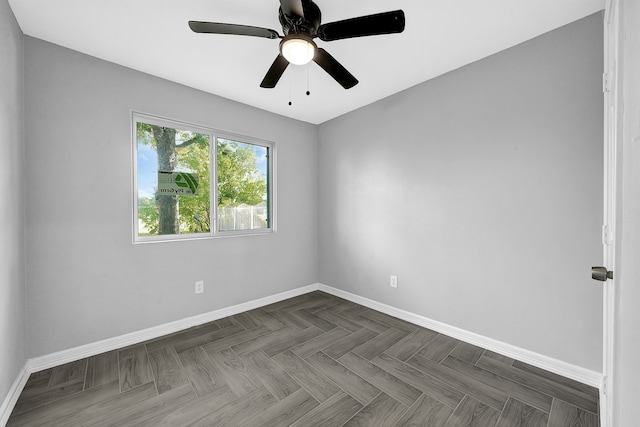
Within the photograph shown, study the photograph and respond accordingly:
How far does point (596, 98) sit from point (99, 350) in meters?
4.17

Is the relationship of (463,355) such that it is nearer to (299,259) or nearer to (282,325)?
(282,325)

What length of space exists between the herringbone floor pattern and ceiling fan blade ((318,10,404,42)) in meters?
2.20

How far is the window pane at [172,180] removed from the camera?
2547mm

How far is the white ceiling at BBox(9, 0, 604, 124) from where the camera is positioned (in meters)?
1.71

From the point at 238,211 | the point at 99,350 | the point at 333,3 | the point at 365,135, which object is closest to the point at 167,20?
the point at 333,3

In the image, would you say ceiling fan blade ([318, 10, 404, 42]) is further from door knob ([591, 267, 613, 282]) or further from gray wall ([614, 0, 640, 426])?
door knob ([591, 267, 613, 282])

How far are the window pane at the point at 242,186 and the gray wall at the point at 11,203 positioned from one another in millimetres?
1515

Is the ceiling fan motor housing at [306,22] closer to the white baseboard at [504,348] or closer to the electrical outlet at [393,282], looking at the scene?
the electrical outlet at [393,282]

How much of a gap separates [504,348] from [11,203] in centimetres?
371

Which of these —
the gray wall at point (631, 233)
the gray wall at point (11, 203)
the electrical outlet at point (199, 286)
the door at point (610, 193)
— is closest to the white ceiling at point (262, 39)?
the gray wall at point (11, 203)

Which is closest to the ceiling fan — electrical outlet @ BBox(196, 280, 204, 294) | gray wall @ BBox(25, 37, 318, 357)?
gray wall @ BBox(25, 37, 318, 357)

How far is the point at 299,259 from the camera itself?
3.76 meters

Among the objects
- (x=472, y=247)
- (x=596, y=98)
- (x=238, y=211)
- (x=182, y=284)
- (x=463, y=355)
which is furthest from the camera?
(x=238, y=211)

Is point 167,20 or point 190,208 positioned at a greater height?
point 167,20
